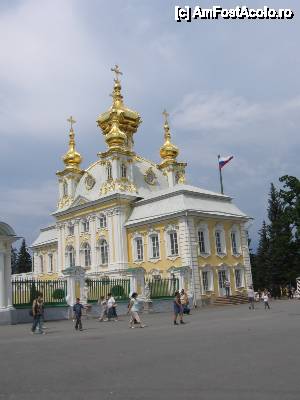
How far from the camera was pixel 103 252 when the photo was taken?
45625 millimetres

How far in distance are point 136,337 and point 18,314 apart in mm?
12038

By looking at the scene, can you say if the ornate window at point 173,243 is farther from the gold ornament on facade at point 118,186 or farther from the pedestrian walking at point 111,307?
the pedestrian walking at point 111,307

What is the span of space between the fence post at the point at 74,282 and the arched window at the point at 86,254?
17.5m

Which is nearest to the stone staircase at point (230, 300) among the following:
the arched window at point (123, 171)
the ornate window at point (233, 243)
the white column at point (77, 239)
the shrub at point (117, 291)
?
the ornate window at point (233, 243)

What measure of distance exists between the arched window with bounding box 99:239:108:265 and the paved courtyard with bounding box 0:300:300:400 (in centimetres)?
3114

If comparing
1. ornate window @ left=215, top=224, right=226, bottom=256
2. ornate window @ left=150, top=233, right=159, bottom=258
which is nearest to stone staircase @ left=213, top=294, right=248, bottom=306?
ornate window @ left=215, top=224, right=226, bottom=256

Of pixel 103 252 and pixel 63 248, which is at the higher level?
pixel 63 248

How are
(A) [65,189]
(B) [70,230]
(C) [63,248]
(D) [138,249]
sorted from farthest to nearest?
(A) [65,189] < (C) [63,248] < (B) [70,230] < (D) [138,249]

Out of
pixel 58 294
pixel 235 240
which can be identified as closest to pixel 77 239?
pixel 235 240

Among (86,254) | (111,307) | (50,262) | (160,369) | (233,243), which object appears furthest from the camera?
(50,262)

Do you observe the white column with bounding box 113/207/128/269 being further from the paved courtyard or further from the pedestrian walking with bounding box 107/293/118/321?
the paved courtyard

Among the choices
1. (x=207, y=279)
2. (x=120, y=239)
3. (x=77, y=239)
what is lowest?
(x=207, y=279)

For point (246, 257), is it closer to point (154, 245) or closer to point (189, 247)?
point (189, 247)

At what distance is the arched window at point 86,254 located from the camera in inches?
1854
